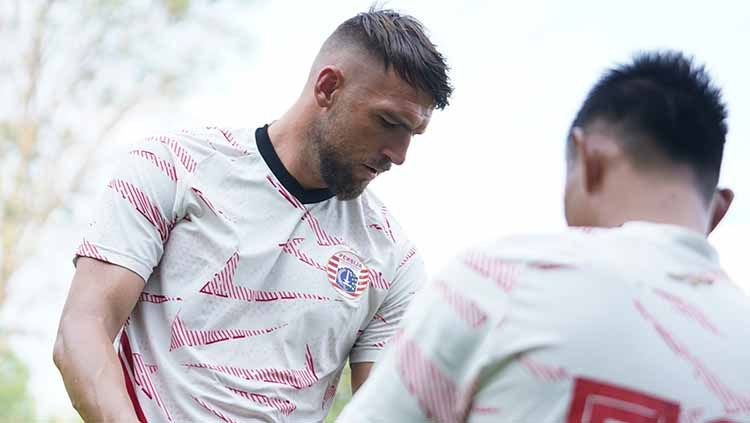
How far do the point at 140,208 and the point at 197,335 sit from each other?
1.14 ft

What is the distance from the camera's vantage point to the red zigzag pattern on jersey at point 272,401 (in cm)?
251

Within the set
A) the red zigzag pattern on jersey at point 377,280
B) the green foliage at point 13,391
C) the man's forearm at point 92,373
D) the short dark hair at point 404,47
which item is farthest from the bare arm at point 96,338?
the green foliage at point 13,391

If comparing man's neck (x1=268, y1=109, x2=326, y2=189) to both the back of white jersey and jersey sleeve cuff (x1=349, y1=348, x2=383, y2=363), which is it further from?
the back of white jersey

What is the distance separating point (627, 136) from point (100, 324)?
4.74 feet

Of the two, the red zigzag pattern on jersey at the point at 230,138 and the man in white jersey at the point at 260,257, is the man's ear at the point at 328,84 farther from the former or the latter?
the red zigzag pattern on jersey at the point at 230,138

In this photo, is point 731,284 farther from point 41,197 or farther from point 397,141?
point 41,197

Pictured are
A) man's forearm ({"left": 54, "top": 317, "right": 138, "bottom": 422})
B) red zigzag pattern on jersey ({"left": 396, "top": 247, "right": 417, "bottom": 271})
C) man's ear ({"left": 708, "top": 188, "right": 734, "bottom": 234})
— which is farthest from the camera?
red zigzag pattern on jersey ({"left": 396, "top": 247, "right": 417, "bottom": 271})

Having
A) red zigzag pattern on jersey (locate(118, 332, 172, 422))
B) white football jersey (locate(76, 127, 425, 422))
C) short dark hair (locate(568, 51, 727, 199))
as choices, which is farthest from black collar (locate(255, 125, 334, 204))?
short dark hair (locate(568, 51, 727, 199))

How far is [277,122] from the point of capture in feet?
9.34

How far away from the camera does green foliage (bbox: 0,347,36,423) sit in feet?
33.1

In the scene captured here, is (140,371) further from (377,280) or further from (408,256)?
(408,256)

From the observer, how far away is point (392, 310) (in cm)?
287

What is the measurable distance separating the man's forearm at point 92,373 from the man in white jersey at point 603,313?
3.72ft

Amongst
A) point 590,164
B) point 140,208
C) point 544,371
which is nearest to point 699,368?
point 544,371
